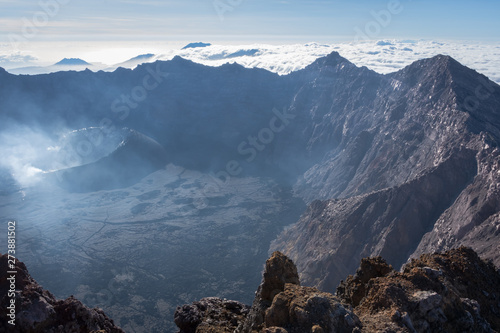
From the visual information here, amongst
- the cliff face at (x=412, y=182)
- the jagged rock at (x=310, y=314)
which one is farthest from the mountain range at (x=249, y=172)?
the jagged rock at (x=310, y=314)

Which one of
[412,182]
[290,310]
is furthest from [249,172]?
[290,310]

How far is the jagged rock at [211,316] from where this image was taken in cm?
1828

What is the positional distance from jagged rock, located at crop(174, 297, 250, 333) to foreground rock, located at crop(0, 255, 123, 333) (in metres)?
4.00

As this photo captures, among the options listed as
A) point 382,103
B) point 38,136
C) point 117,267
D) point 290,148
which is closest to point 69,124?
point 38,136

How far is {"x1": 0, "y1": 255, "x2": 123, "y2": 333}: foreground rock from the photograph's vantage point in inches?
757

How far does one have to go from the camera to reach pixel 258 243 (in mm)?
92438

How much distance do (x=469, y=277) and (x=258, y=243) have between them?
246ft

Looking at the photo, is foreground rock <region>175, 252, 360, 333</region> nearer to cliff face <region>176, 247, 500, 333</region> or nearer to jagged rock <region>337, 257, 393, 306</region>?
cliff face <region>176, 247, 500, 333</region>

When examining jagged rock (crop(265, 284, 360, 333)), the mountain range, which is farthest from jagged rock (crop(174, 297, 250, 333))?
the mountain range

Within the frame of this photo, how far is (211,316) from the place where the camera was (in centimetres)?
1964

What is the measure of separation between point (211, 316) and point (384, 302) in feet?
29.2

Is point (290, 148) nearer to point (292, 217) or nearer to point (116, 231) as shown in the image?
point (292, 217)

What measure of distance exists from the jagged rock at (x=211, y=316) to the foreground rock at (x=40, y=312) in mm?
3998

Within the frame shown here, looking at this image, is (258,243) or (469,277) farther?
(258,243)
